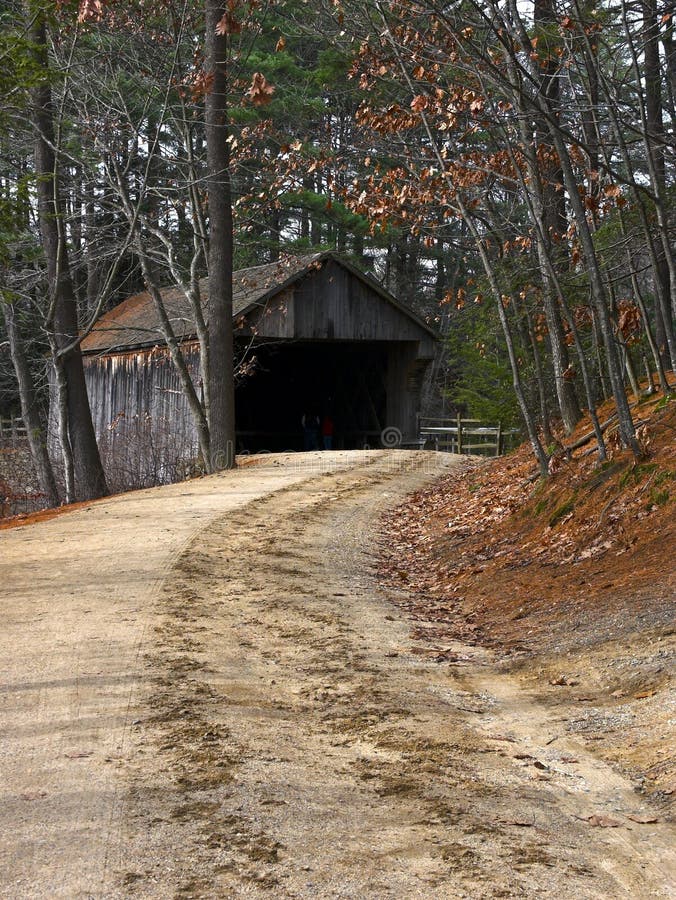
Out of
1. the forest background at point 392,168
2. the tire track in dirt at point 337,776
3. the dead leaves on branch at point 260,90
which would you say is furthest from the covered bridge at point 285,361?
the tire track in dirt at point 337,776

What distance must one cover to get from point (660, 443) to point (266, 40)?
2541 centimetres

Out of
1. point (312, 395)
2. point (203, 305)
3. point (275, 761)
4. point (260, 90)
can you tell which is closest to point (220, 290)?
point (203, 305)

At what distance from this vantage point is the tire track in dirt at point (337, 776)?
11.4 ft

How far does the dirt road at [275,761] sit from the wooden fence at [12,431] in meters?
19.2

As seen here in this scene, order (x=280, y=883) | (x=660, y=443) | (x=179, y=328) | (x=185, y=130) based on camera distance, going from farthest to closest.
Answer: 1. (x=179, y=328)
2. (x=185, y=130)
3. (x=660, y=443)
4. (x=280, y=883)

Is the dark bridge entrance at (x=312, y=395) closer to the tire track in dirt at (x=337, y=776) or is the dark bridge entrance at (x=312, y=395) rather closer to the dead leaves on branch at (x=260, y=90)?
the dead leaves on branch at (x=260, y=90)

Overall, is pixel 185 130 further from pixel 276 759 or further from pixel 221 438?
pixel 276 759

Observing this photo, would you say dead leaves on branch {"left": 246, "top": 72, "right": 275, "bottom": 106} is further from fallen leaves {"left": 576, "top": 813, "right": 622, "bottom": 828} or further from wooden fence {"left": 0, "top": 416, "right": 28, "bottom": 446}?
wooden fence {"left": 0, "top": 416, "right": 28, "bottom": 446}

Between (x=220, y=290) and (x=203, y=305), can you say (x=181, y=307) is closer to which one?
(x=203, y=305)

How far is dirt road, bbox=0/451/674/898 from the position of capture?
349 centimetres

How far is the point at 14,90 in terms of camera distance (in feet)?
41.6

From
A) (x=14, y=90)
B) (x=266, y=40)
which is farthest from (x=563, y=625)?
(x=266, y=40)

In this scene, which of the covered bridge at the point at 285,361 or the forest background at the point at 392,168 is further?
the covered bridge at the point at 285,361

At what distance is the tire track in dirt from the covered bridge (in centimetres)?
1567
